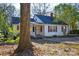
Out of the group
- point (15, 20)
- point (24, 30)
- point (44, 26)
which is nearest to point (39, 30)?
point (44, 26)

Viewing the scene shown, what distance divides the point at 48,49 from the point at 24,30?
1.26ft

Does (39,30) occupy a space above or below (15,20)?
below

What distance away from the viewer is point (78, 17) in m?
5.04

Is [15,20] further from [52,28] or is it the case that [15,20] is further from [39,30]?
[52,28]

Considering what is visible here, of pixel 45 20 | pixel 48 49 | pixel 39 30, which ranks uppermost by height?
pixel 45 20

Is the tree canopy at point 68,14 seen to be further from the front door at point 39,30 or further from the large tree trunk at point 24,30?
the large tree trunk at point 24,30

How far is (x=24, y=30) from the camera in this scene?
5020 mm

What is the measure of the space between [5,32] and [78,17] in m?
0.94

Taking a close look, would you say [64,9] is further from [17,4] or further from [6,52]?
[6,52]

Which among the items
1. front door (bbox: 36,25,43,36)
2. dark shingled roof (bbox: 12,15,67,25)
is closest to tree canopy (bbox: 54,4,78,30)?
dark shingled roof (bbox: 12,15,67,25)

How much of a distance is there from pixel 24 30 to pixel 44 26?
0.26m

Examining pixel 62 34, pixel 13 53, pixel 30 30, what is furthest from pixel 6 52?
pixel 62 34

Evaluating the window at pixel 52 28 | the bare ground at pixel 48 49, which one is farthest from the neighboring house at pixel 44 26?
the bare ground at pixel 48 49

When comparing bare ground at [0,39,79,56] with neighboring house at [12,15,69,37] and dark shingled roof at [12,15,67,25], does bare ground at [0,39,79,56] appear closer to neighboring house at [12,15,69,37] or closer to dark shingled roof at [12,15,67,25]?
neighboring house at [12,15,69,37]
